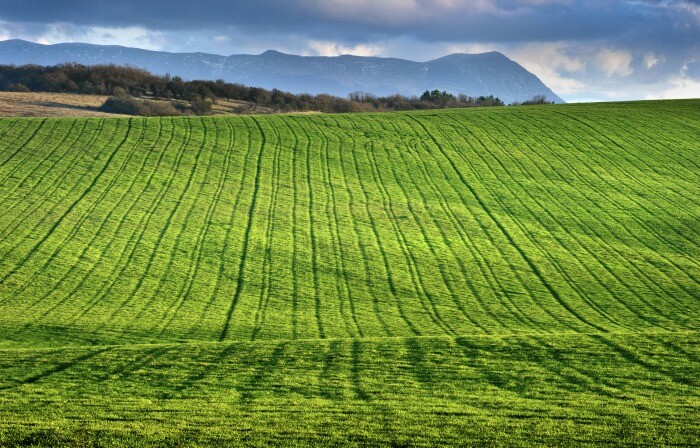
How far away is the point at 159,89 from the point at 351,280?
59399 mm

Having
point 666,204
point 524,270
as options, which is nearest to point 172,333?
point 524,270

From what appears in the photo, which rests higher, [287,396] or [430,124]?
[430,124]

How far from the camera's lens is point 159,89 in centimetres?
8531

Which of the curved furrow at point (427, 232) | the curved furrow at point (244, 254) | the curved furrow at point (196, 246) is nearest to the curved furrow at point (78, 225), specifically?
the curved furrow at point (196, 246)

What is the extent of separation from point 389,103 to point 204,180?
54261 millimetres

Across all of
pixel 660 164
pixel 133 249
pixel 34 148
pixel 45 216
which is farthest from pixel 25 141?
pixel 660 164

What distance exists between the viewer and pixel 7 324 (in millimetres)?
25719

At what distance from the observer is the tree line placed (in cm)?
8131

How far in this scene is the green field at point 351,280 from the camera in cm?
1650

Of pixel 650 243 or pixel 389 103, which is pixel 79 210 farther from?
pixel 389 103

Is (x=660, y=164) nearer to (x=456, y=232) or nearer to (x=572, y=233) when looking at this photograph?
(x=572, y=233)

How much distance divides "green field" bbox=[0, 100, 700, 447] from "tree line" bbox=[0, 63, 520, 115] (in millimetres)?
23054

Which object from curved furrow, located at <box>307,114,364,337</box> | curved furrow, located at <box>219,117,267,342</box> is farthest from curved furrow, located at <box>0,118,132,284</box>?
curved furrow, located at <box>307,114,364,337</box>

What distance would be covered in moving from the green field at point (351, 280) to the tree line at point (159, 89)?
23.1 meters
